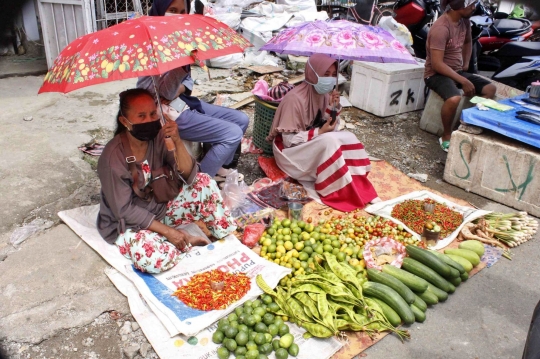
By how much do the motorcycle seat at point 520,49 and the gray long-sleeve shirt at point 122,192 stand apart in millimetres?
5414

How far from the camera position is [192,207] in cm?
344

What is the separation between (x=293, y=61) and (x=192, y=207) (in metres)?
5.48

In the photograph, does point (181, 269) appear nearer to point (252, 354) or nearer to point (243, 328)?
Result: point (243, 328)

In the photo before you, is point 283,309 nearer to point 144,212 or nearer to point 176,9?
point 144,212

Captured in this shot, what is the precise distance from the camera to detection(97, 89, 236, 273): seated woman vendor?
291cm

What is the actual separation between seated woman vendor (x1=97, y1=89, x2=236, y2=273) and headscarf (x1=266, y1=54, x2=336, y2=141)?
1.26 metres

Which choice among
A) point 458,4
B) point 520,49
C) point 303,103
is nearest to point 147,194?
point 303,103

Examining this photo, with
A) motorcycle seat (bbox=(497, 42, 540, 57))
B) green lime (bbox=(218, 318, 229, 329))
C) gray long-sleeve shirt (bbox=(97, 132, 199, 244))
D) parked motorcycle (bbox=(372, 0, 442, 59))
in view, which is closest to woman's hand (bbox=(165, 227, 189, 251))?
gray long-sleeve shirt (bbox=(97, 132, 199, 244))

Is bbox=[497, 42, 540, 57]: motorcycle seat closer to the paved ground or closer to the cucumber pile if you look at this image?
the paved ground

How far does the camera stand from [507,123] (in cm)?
433

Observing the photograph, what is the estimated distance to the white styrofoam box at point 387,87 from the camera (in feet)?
20.7

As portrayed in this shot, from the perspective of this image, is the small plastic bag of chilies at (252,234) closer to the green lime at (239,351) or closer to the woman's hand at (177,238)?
the woman's hand at (177,238)

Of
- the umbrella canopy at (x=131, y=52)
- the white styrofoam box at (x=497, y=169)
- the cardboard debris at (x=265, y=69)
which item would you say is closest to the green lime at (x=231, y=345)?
the umbrella canopy at (x=131, y=52)

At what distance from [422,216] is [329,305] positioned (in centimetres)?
161
